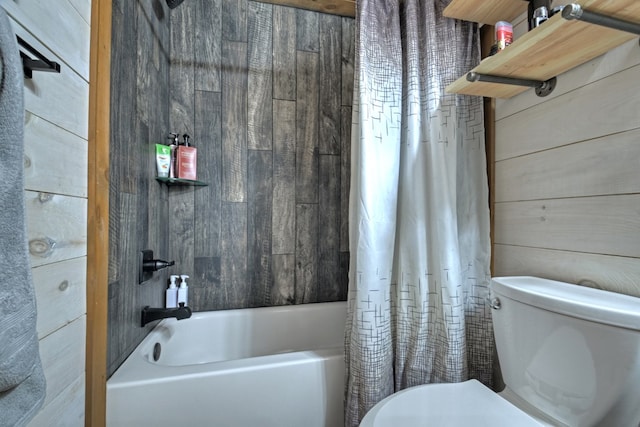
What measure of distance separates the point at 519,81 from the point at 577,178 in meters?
0.40

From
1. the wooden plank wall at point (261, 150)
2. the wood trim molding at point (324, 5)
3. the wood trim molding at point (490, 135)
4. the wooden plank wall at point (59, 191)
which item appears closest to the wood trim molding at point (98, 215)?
the wooden plank wall at point (59, 191)

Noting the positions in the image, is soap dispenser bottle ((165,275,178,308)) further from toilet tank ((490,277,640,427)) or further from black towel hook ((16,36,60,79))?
toilet tank ((490,277,640,427))

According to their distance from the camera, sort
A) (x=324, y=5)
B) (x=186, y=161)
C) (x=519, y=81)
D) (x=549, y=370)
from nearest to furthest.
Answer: (x=549, y=370) → (x=519, y=81) → (x=186, y=161) → (x=324, y=5)

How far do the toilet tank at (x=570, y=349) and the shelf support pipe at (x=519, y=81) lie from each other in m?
0.68

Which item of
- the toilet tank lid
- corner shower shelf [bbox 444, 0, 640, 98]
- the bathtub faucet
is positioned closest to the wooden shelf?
corner shower shelf [bbox 444, 0, 640, 98]

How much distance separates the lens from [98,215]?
84 centimetres

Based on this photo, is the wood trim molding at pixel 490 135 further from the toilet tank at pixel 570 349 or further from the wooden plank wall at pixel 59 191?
the wooden plank wall at pixel 59 191

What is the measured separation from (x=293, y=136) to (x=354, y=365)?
1245 mm

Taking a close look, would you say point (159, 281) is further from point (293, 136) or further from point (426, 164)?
point (426, 164)

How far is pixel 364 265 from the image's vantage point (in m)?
1.08

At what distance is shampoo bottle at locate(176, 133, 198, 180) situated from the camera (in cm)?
146

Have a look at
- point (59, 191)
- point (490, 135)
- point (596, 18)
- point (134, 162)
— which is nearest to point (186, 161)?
point (134, 162)

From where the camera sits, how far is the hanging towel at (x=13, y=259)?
0.41m

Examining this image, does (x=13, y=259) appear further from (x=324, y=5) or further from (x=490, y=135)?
(x=324, y=5)
